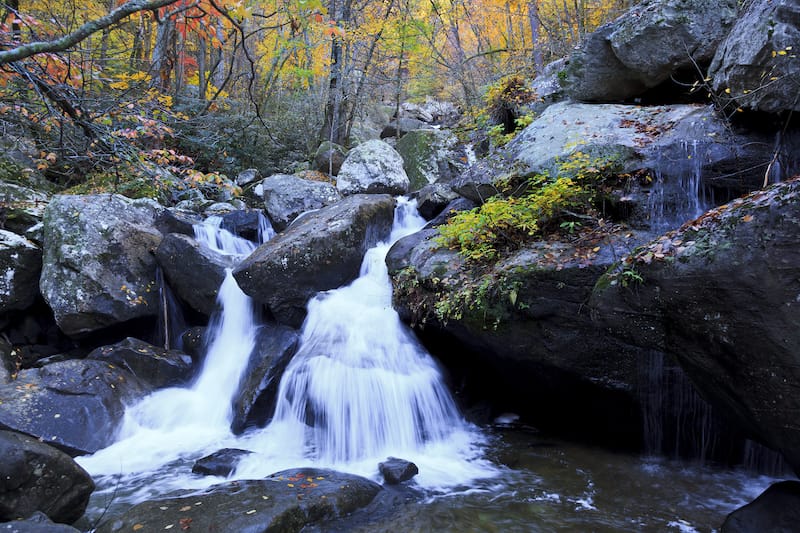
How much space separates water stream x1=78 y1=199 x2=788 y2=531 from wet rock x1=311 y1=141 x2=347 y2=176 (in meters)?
5.93

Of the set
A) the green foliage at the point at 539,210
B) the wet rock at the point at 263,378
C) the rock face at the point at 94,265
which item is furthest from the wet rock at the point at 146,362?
the green foliage at the point at 539,210

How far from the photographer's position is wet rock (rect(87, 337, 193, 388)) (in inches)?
287

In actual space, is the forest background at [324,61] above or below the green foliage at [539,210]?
above

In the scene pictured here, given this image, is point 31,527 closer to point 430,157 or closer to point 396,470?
point 396,470

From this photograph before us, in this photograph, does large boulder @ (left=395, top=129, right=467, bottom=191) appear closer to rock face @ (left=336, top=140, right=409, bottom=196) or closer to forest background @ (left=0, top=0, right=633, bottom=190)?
rock face @ (left=336, top=140, right=409, bottom=196)

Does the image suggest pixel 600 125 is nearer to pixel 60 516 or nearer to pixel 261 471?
pixel 261 471

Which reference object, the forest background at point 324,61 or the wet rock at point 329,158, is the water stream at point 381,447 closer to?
the wet rock at point 329,158

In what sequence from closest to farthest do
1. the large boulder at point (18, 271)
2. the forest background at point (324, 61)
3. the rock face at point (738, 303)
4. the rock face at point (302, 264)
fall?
the rock face at point (738, 303), the rock face at point (302, 264), the large boulder at point (18, 271), the forest background at point (324, 61)

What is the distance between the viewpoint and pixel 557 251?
5531 mm

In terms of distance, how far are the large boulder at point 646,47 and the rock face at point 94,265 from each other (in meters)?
7.93

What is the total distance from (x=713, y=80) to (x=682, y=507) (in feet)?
15.4

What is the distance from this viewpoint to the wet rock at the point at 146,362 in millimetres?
7293

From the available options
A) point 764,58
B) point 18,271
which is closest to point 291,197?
point 18,271

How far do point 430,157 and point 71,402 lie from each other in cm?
939
